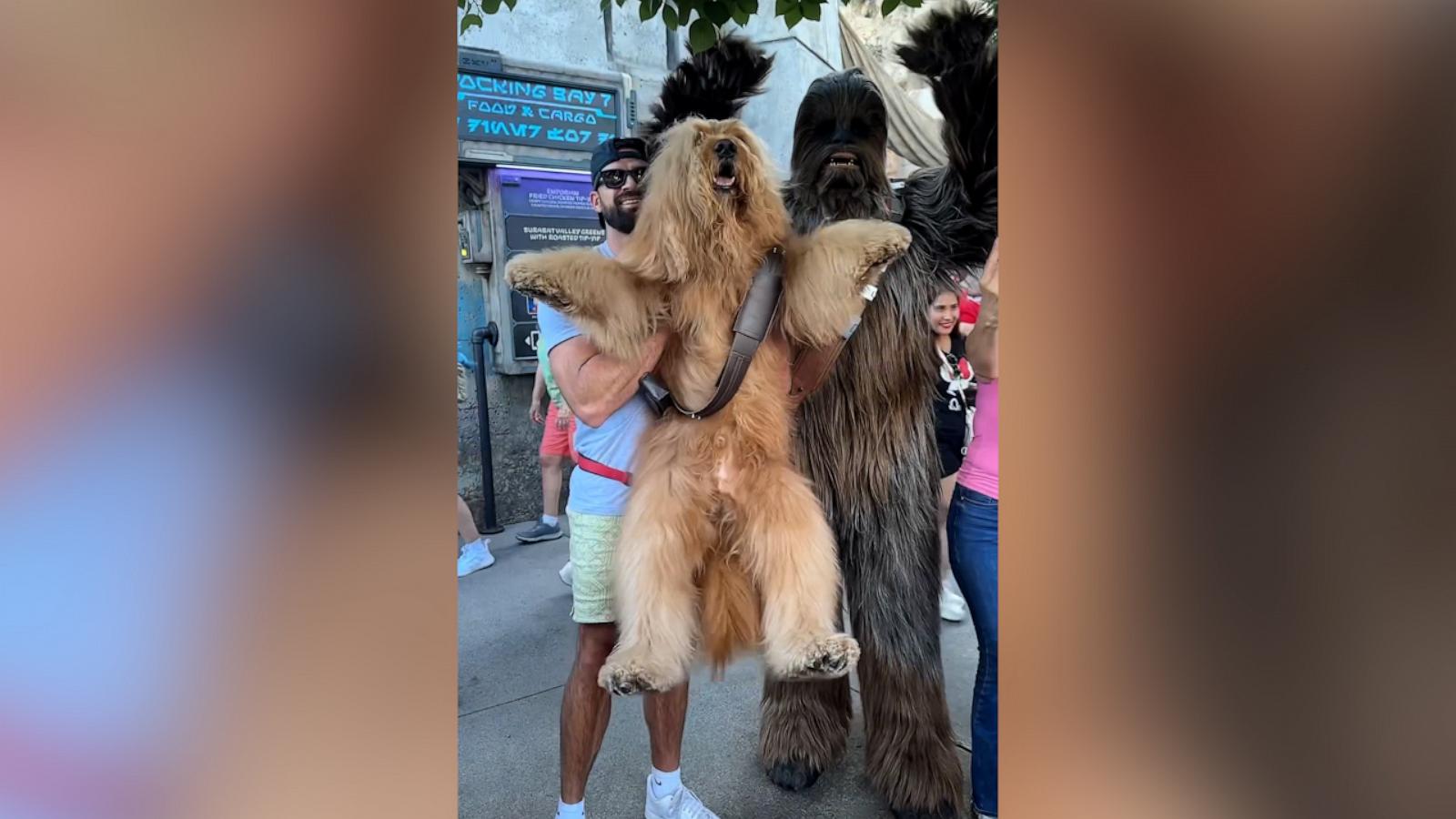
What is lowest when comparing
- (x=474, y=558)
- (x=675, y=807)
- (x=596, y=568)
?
(x=675, y=807)

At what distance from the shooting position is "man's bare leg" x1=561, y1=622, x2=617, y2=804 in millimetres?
2174

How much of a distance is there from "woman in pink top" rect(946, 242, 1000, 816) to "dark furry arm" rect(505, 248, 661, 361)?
2.95ft

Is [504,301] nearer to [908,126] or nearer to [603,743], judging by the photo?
[908,126]

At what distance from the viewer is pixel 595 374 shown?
187 centimetres

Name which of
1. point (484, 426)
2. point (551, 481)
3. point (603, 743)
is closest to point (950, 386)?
point (603, 743)

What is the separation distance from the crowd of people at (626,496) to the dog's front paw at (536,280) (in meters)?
0.20

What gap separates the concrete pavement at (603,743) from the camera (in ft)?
8.77

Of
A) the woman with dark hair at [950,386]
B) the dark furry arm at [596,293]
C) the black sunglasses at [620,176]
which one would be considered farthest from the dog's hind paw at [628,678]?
the black sunglasses at [620,176]

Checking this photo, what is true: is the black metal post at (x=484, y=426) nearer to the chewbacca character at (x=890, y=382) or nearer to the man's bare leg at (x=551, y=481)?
the man's bare leg at (x=551, y=481)

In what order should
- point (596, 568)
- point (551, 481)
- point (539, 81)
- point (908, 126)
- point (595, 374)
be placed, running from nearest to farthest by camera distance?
point (595, 374) → point (596, 568) → point (908, 126) → point (551, 481) → point (539, 81)

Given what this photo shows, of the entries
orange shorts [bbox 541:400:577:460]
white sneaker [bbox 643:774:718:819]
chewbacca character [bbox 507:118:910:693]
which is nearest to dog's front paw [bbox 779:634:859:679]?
chewbacca character [bbox 507:118:910:693]

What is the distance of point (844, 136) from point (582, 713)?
179cm
